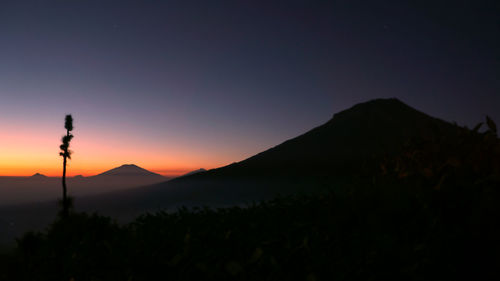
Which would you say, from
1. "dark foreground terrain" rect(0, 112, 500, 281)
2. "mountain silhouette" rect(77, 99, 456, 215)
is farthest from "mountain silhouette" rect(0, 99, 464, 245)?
"dark foreground terrain" rect(0, 112, 500, 281)

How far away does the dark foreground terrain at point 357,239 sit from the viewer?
247 cm

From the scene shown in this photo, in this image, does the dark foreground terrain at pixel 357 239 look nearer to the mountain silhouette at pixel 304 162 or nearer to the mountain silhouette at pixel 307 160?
the mountain silhouette at pixel 307 160

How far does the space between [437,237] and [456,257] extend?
0.24 metres

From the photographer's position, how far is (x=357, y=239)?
289 centimetres

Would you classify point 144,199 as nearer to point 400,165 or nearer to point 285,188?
point 285,188

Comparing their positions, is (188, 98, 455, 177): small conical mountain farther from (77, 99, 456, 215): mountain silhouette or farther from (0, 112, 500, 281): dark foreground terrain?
(0, 112, 500, 281): dark foreground terrain

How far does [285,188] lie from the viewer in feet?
300

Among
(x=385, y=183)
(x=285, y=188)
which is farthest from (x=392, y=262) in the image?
(x=285, y=188)

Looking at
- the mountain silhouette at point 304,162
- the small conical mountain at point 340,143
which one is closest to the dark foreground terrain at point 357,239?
the mountain silhouette at point 304,162

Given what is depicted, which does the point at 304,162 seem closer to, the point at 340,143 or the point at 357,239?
the point at 340,143

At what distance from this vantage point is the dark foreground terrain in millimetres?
2471

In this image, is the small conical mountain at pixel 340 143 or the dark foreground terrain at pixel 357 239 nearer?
the dark foreground terrain at pixel 357 239

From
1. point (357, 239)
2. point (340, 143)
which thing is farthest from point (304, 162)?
point (357, 239)

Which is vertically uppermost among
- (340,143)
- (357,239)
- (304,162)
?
(340,143)
